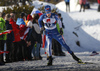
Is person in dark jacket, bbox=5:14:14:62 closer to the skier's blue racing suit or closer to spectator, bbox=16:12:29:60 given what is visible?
spectator, bbox=16:12:29:60

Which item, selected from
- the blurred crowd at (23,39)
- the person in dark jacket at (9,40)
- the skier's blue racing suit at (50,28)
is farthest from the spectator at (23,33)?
the skier's blue racing suit at (50,28)

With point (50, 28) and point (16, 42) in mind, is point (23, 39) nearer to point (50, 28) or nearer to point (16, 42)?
point (16, 42)

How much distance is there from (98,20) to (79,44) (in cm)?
596

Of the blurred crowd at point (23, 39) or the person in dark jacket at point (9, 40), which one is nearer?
the person in dark jacket at point (9, 40)

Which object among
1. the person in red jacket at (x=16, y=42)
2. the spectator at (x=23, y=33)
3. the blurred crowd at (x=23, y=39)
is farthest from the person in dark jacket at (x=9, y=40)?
the spectator at (x=23, y=33)

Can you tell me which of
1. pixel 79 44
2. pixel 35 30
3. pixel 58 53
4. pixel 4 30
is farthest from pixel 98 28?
pixel 4 30

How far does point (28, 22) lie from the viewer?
10.4 metres

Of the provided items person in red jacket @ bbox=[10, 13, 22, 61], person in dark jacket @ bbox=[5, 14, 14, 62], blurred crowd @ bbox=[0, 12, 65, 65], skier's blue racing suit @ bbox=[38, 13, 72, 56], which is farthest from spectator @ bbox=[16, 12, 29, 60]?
skier's blue racing suit @ bbox=[38, 13, 72, 56]

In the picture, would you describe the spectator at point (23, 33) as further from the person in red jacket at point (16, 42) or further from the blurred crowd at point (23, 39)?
the person in red jacket at point (16, 42)

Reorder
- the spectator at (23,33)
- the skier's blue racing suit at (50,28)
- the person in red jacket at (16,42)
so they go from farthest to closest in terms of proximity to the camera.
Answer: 1. the spectator at (23,33)
2. the person in red jacket at (16,42)
3. the skier's blue racing suit at (50,28)

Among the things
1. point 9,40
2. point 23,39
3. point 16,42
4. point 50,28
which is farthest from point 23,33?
point 50,28

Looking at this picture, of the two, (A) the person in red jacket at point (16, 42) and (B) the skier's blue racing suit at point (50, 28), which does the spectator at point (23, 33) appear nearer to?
(A) the person in red jacket at point (16, 42)

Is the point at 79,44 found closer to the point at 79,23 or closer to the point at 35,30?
the point at 79,23

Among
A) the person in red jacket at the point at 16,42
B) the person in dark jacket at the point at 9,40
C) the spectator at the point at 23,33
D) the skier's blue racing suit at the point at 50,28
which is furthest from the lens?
the spectator at the point at 23,33
